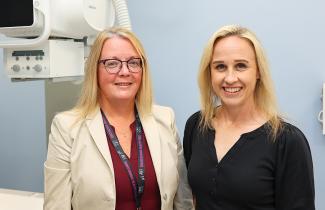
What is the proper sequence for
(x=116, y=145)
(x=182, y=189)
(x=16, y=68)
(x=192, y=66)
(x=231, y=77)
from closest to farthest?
(x=231, y=77) → (x=116, y=145) → (x=182, y=189) → (x=16, y=68) → (x=192, y=66)

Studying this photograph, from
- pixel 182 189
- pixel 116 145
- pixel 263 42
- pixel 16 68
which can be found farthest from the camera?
pixel 263 42

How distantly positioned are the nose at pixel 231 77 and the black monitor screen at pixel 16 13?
0.83m

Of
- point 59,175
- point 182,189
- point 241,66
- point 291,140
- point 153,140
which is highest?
point 241,66

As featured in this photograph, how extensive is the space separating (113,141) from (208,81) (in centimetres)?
44

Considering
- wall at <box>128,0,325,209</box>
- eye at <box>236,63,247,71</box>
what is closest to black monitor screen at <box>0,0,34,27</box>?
eye at <box>236,63,247,71</box>

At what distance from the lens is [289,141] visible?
1217 mm

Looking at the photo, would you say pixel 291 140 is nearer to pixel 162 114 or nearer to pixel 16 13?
pixel 162 114

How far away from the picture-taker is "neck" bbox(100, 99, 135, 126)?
1495 mm

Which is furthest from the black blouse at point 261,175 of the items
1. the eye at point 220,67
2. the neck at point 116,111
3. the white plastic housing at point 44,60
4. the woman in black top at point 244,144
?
the white plastic housing at point 44,60

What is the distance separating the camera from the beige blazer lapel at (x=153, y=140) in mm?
1408

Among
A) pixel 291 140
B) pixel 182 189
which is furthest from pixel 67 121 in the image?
pixel 291 140

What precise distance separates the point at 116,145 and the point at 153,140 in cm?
14

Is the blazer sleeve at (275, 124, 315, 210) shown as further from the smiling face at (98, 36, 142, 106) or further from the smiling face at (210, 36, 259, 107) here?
the smiling face at (98, 36, 142, 106)

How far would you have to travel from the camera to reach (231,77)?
131 centimetres
